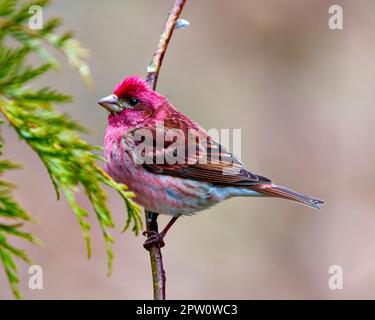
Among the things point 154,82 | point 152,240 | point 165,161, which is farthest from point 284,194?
point 154,82

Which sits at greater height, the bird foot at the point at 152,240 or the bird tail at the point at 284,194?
the bird tail at the point at 284,194

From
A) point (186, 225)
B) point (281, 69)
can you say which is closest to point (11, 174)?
point (186, 225)

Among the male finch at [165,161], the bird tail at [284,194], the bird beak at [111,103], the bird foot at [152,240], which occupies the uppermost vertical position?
the bird beak at [111,103]

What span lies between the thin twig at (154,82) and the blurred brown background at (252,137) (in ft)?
11.9

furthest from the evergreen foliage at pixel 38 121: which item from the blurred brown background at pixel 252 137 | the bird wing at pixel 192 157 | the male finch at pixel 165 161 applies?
the blurred brown background at pixel 252 137

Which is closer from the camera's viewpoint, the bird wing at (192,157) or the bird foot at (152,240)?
the bird foot at (152,240)

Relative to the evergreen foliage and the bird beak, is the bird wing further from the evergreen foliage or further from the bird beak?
the evergreen foliage

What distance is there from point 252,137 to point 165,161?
4296mm

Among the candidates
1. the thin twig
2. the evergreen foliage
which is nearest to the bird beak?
the thin twig

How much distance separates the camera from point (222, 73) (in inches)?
378

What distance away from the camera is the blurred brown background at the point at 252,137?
8.66 metres

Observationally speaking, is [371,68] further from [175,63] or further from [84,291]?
[84,291]

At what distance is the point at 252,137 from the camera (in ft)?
30.6

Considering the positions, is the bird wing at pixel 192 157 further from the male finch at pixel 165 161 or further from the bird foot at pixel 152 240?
the bird foot at pixel 152 240
